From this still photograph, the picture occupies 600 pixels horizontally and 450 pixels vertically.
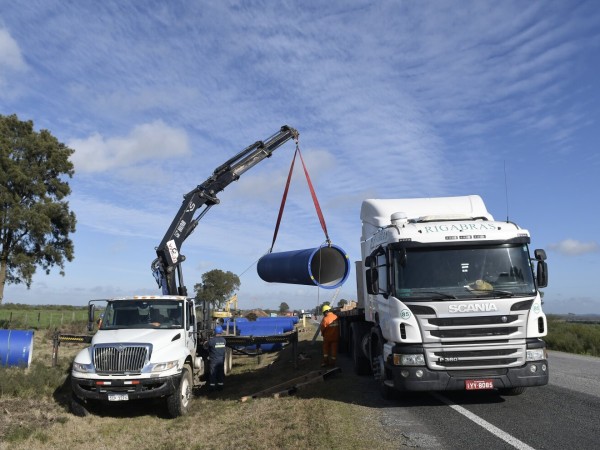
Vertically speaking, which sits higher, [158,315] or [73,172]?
[73,172]

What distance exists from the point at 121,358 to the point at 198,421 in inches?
69.7

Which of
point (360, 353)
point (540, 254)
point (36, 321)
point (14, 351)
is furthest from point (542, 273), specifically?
point (36, 321)

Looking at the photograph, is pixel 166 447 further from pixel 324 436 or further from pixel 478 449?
pixel 478 449

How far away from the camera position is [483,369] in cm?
791

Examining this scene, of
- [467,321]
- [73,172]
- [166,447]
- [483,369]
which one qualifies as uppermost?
[73,172]

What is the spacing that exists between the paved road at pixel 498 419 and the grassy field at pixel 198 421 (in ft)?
1.49

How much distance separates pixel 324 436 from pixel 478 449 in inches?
76.2

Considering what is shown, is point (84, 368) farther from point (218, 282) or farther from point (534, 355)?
point (218, 282)

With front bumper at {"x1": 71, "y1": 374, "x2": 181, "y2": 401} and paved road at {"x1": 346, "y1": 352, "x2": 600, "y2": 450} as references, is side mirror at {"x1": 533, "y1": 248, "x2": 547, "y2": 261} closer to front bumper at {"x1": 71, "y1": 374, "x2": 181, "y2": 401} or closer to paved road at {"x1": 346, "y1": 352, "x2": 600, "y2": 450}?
paved road at {"x1": 346, "y1": 352, "x2": 600, "y2": 450}

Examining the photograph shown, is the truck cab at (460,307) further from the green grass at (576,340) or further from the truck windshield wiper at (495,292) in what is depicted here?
the green grass at (576,340)

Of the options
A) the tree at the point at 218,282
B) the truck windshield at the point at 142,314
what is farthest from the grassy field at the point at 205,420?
the tree at the point at 218,282

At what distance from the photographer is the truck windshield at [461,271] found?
815 centimetres

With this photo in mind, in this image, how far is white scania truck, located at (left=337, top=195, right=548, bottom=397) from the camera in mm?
7883

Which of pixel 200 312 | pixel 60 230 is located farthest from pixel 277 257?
pixel 60 230
